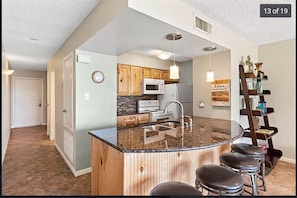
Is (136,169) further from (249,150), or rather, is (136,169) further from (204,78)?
(204,78)

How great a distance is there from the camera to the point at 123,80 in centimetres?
367

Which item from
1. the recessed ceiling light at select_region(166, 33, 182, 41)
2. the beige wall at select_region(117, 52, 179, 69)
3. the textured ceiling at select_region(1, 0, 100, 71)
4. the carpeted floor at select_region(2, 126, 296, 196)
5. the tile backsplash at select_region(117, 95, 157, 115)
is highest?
the textured ceiling at select_region(1, 0, 100, 71)

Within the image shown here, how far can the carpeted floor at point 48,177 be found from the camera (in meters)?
2.20

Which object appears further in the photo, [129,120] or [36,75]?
[36,75]

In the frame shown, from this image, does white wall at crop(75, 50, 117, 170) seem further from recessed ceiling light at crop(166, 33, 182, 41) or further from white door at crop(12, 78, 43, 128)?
white door at crop(12, 78, 43, 128)

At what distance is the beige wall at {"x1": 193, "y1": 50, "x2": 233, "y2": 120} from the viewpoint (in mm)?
2803

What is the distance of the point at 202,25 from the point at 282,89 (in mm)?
2284

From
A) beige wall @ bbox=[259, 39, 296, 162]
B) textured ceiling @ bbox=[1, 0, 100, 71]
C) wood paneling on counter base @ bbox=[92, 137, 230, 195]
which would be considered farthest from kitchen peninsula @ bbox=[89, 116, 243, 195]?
beige wall @ bbox=[259, 39, 296, 162]

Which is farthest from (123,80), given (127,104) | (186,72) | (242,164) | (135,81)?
(242,164)

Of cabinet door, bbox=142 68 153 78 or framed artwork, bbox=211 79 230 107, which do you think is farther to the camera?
cabinet door, bbox=142 68 153 78

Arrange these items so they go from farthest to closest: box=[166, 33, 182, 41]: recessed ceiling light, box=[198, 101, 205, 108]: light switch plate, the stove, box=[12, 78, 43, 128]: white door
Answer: box=[12, 78, 43, 128]: white door < the stove < box=[198, 101, 205, 108]: light switch plate < box=[166, 33, 182, 41]: recessed ceiling light

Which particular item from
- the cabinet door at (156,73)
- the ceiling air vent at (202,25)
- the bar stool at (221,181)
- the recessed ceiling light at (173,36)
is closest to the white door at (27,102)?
the cabinet door at (156,73)

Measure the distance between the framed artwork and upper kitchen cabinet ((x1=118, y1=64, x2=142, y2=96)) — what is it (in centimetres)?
165

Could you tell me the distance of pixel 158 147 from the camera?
130cm
